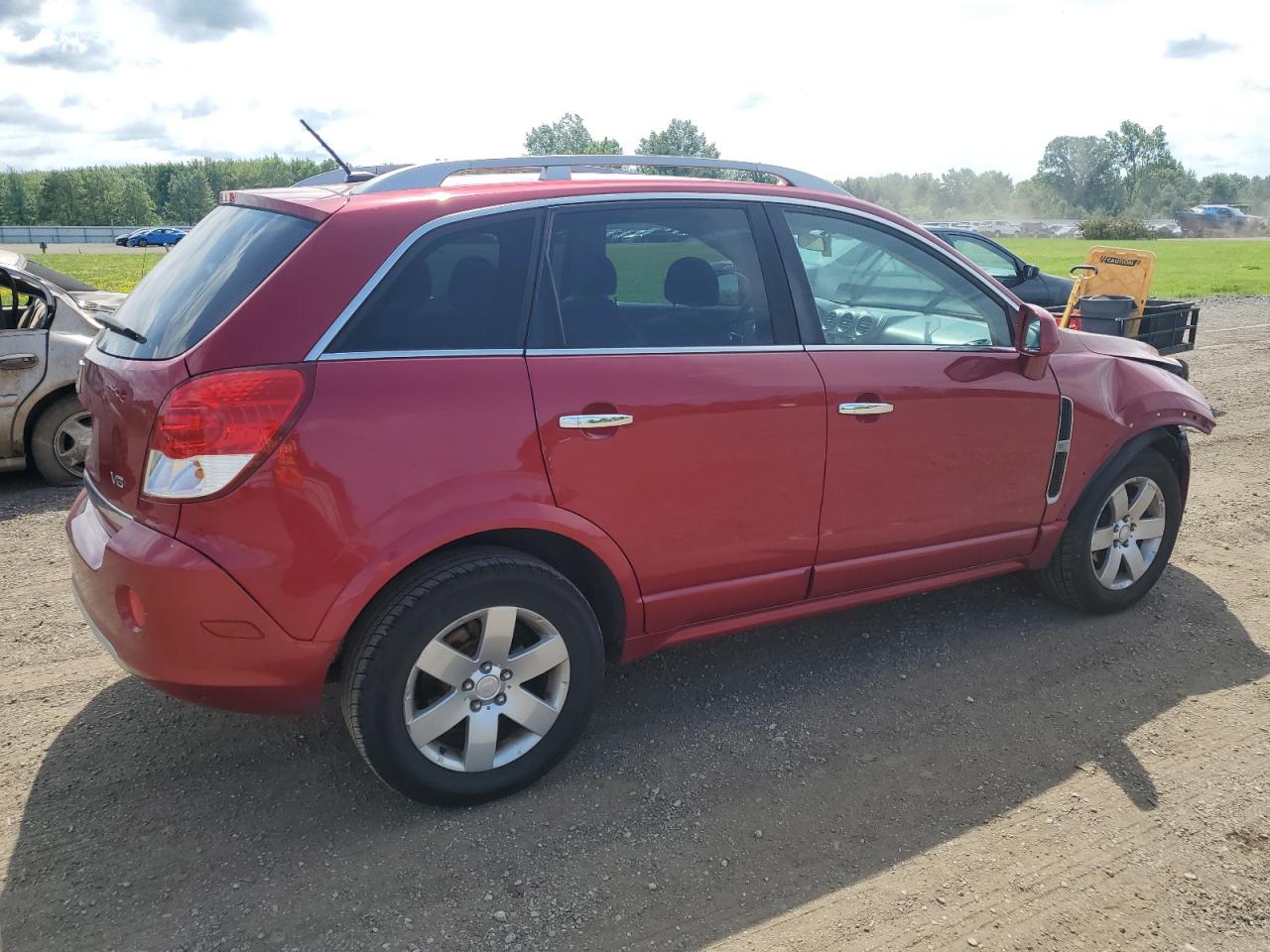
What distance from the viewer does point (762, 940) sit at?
8.62 ft

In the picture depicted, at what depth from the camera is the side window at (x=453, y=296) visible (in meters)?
2.89

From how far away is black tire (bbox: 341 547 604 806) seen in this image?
9.43 ft

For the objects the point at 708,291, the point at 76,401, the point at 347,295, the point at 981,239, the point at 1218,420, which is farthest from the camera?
the point at 981,239

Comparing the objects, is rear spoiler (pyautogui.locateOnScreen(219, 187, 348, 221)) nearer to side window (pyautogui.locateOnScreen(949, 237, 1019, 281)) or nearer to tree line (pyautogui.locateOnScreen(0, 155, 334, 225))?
side window (pyautogui.locateOnScreen(949, 237, 1019, 281))

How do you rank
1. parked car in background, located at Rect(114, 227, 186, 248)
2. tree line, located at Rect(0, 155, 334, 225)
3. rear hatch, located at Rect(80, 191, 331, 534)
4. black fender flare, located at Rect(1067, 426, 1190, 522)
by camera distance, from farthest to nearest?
tree line, located at Rect(0, 155, 334, 225)
parked car in background, located at Rect(114, 227, 186, 248)
black fender flare, located at Rect(1067, 426, 1190, 522)
rear hatch, located at Rect(80, 191, 331, 534)

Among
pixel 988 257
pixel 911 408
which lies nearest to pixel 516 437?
pixel 911 408

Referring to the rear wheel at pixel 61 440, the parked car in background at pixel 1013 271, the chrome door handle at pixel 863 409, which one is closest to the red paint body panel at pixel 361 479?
the chrome door handle at pixel 863 409

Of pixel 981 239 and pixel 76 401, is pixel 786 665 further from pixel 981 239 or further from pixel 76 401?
pixel 981 239

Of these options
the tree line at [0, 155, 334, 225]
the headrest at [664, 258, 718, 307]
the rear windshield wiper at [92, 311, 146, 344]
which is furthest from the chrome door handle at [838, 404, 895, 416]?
the tree line at [0, 155, 334, 225]

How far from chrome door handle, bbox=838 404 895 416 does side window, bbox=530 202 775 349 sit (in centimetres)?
36

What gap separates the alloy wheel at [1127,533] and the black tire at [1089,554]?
0.02 metres

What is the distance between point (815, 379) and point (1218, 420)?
648 cm

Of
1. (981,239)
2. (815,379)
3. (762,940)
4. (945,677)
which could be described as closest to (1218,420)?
(981,239)

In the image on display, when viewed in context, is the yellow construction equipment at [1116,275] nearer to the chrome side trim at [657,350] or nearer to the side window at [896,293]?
the side window at [896,293]
